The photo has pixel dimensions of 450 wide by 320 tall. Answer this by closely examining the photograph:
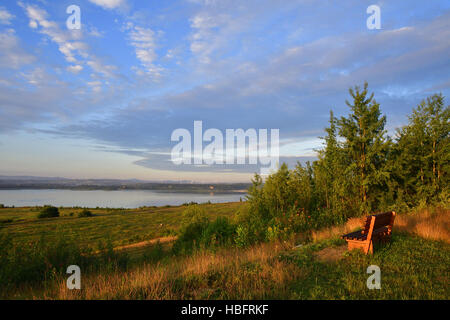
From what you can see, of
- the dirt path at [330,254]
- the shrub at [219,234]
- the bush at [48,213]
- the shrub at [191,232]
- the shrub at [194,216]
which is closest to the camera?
the dirt path at [330,254]

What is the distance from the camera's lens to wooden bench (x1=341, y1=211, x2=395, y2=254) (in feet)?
19.0

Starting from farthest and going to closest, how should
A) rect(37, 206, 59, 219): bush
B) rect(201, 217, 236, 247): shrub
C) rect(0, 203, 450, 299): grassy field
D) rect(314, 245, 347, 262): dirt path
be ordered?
rect(37, 206, 59, 219): bush < rect(201, 217, 236, 247): shrub < rect(314, 245, 347, 262): dirt path < rect(0, 203, 450, 299): grassy field

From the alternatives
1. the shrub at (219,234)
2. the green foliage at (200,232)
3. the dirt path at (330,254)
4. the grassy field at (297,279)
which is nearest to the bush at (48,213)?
the green foliage at (200,232)

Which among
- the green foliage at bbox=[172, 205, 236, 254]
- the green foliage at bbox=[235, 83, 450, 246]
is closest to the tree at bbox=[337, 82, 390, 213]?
the green foliage at bbox=[235, 83, 450, 246]

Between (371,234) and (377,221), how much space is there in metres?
0.56

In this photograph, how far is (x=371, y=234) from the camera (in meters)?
5.75

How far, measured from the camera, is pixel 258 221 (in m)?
10.2

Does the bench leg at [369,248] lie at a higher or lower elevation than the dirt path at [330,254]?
higher

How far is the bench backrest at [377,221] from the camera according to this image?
5.83 metres

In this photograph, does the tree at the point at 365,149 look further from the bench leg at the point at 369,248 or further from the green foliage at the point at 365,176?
the bench leg at the point at 369,248

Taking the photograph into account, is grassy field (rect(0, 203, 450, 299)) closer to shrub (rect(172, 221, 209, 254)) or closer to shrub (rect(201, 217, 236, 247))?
shrub (rect(201, 217, 236, 247))

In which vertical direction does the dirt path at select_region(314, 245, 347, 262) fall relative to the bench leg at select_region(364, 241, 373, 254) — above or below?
below
